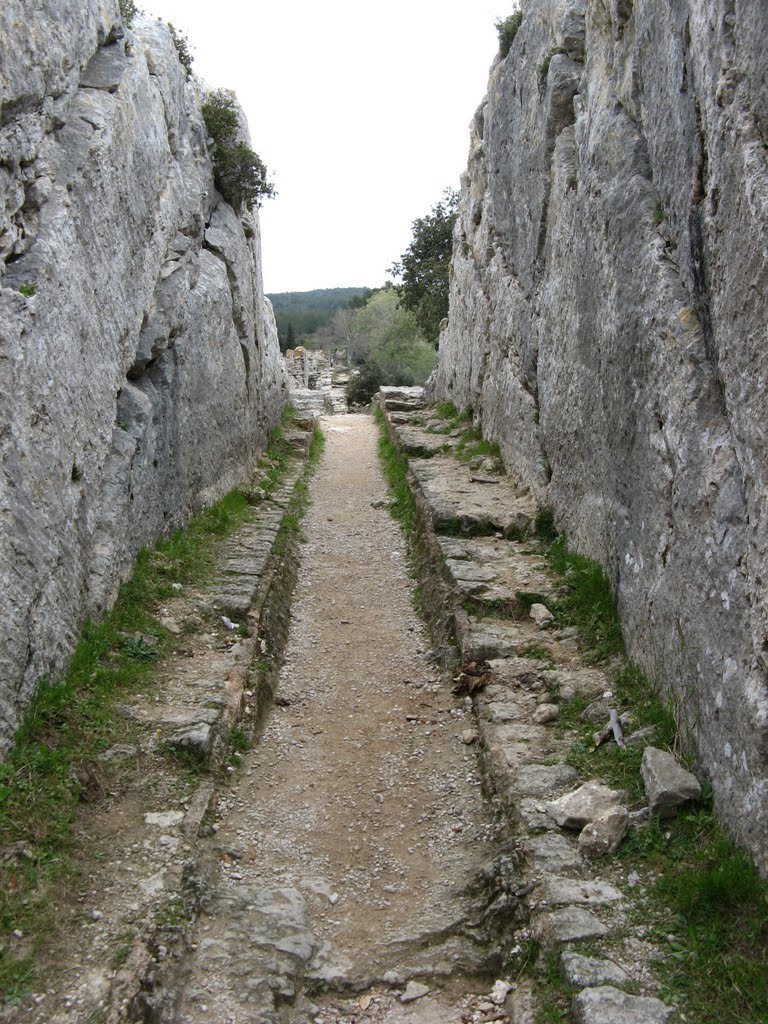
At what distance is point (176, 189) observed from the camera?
1241 centimetres

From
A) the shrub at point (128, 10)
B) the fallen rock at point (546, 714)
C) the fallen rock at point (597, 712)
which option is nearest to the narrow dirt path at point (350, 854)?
the fallen rock at point (546, 714)

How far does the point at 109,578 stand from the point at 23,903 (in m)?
3.91

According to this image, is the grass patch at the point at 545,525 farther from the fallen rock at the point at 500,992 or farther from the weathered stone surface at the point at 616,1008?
the weathered stone surface at the point at 616,1008

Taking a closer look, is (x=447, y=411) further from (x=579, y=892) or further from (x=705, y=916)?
(x=705, y=916)

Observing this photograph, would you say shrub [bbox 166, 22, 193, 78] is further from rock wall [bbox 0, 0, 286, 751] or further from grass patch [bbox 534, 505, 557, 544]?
grass patch [bbox 534, 505, 557, 544]

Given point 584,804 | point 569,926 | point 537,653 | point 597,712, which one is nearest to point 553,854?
point 584,804

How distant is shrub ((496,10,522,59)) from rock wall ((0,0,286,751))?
636cm

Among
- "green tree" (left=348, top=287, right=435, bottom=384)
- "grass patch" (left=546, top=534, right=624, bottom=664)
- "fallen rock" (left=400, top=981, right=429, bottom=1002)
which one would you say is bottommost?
"fallen rock" (left=400, top=981, right=429, bottom=1002)

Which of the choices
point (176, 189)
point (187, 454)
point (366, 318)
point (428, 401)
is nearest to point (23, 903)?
point (187, 454)

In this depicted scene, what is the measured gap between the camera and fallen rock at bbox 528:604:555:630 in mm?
9008

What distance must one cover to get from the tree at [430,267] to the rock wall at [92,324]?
17.4m

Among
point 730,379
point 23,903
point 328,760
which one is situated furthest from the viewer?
point 328,760

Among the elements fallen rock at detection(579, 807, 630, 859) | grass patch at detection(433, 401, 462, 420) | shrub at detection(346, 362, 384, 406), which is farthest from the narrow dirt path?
shrub at detection(346, 362, 384, 406)

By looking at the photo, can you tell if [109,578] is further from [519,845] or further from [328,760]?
[519,845]
